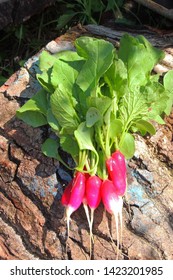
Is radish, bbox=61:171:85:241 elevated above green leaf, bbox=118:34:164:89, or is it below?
below

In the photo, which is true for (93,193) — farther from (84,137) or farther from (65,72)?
(65,72)

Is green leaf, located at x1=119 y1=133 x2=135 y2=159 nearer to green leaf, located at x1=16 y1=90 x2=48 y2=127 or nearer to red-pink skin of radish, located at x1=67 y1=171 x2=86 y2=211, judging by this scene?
red-pink skin of radish, located at x1=67 y1=171 x2=86 y2=211

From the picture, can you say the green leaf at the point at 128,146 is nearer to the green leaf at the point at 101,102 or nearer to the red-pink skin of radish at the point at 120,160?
the red-pink skin of radish at the point at 120,160

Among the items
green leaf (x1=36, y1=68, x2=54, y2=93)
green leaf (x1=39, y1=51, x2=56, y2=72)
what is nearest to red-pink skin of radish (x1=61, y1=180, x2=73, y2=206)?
green leaf (x1=36, y1=68, x2=54, y2=93)

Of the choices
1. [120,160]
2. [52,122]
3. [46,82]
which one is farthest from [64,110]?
[120,160]

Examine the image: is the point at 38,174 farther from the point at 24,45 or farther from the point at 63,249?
the point at 24,45

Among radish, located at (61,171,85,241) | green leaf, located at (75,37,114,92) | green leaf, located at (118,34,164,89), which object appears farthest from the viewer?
green leaf, located at (118,34,164,89)
